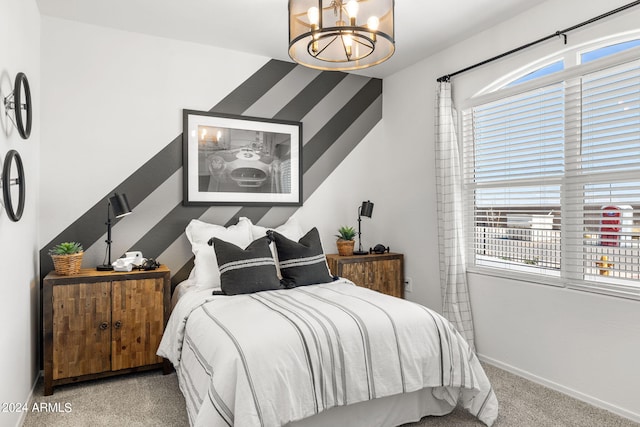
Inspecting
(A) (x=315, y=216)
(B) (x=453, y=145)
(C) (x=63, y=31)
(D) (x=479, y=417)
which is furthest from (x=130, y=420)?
(B) (x=453, y=145)

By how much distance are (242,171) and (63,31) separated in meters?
1.80

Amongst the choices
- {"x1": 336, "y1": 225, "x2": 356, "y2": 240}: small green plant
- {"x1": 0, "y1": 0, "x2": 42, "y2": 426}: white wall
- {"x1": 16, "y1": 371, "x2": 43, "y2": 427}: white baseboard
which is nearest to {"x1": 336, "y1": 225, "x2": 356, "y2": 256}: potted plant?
{"x1": 336, "y1": 225, "x2": 356, "y2": 240}: small green plant

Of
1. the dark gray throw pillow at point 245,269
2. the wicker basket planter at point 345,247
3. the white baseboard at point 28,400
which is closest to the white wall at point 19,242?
the white baseboard at point 28,400

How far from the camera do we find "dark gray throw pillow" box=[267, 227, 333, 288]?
10.7 feet

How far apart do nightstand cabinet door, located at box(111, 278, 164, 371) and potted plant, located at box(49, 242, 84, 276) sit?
1.00 ft

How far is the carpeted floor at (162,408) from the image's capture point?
2480 millimetres

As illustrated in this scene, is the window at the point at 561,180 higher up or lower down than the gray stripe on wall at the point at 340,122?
lower down

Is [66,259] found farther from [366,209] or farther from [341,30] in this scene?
[366,209]

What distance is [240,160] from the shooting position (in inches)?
156

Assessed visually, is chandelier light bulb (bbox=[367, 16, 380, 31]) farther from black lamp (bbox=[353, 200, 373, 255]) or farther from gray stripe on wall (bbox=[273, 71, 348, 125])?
black lamp (bbox=[353, 200, 373, 255])

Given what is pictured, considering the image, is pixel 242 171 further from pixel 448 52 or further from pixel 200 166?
pixel 448 52

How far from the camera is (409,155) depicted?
430 centimetres

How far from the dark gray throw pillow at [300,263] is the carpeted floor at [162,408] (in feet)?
3.73

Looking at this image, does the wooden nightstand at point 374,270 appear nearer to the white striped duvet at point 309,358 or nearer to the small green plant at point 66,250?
the white striped duvet at point 309,358
